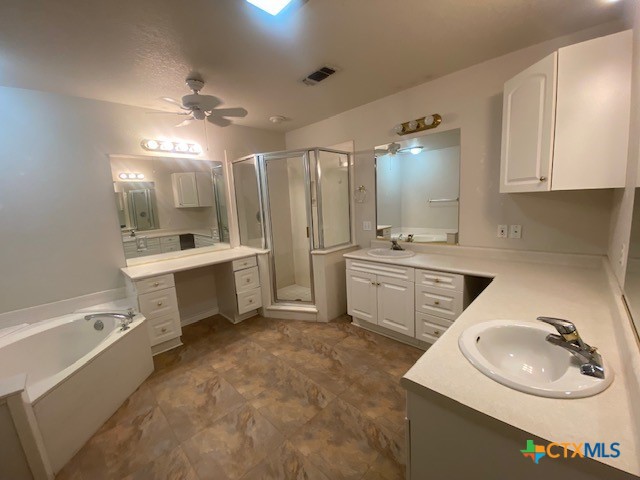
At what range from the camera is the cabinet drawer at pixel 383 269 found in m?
2.32

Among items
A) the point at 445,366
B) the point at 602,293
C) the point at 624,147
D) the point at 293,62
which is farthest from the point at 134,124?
the point at 602,293

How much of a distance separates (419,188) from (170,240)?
2814 mm

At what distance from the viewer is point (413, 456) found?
0.90m

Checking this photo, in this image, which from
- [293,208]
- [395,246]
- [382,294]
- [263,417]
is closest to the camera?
[263,417]

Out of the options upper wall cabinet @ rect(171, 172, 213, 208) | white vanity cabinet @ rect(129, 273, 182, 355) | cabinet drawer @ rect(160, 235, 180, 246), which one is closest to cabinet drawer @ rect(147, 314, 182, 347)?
white vanity cabinet @ rect(129, 273, 182, 355)

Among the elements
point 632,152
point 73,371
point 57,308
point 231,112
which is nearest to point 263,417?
point 73,371

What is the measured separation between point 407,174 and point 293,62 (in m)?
1.51

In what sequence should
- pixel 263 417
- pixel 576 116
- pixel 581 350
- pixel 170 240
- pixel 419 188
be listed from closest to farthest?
1. pixel 581 350
2. pixel 576 116
3. pixel 263 417
4. pixel 419 188
5. pixel 170 240

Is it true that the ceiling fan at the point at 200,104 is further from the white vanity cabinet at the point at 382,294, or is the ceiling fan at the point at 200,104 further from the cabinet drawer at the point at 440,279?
the cabinet drawer at the point at 440,279

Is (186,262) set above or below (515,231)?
below

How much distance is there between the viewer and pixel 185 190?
3.10 meters

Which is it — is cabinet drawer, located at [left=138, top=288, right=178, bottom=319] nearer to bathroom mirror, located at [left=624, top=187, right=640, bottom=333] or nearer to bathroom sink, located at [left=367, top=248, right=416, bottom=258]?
bathroom sink, located at [left=367, top=248, right=416, bottom=258]

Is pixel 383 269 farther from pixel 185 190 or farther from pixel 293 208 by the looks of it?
pixel 185 190

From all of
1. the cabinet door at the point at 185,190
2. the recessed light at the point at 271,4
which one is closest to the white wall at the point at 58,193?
the cabinet door at the point at 185,190
